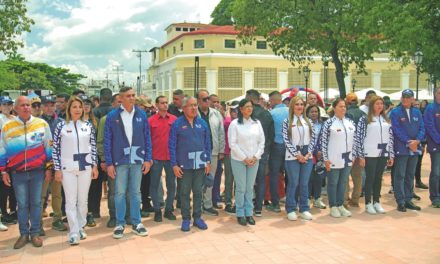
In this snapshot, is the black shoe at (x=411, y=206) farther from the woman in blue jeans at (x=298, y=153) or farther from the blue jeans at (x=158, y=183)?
the blue jeans at (x=158, y=183)

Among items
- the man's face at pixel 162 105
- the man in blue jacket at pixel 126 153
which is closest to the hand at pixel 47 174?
the man in blue jacket at pixel 126 153

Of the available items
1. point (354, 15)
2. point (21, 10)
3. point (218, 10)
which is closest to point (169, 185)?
point (354, 15)

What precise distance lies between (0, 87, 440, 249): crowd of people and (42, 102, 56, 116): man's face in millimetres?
16

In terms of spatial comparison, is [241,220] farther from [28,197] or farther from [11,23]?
[11,23]

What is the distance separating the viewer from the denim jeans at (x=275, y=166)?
25.9 feet

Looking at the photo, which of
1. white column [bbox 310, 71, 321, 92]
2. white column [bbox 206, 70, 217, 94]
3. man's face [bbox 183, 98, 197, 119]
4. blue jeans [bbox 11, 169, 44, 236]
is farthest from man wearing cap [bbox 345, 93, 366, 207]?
white column [bbox 310, 71, 321, 92]

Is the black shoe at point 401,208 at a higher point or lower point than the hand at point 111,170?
lower

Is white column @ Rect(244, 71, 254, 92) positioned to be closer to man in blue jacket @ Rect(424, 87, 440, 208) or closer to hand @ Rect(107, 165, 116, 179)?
man in blue jacket @ Rect(424, 87, 440, 208)

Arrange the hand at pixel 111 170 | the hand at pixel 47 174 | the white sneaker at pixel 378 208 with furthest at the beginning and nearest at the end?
1. the white sneaker at pixel 378 208
2. the hand at pixel 111 170
3. the hand at pixel 47 174

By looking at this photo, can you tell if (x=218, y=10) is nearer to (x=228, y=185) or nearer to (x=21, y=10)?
(x=21, y=10)

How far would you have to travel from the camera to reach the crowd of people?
6.21m

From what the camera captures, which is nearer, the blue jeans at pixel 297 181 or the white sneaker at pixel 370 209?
the blue jeans at pixel 297 181

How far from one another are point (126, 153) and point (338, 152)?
138 inches

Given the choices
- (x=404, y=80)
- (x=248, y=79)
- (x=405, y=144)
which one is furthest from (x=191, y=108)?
(x=404, y=80)
